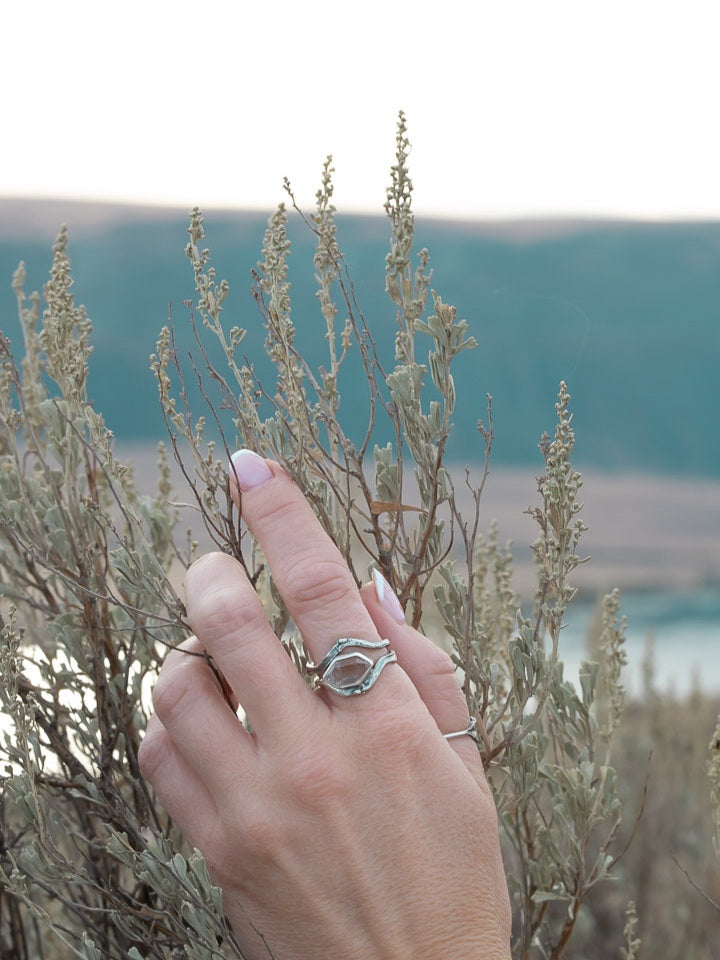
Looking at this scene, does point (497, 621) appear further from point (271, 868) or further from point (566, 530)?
point (271, 868)

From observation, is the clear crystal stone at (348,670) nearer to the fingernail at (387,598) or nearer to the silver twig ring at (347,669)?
the silver twig ring at (347,669)

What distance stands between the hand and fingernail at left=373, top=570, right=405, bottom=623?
0.28ft

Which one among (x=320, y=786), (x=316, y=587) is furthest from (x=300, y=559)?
(x=320, y=786)

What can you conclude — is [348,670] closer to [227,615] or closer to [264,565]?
[227,615]

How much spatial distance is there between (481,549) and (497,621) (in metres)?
0.19

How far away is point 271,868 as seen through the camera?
1.30 meters

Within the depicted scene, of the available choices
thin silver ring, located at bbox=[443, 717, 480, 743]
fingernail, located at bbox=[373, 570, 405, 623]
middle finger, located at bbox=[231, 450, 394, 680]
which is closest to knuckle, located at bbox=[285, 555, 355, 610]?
middle finger, located at bbox=[231, 450, 394, 680]

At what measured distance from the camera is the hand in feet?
4.20

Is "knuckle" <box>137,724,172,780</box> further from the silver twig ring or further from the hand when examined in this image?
the silver twig ring

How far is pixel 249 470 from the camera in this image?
1.37m

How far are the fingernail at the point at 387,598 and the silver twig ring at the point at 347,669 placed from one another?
0.41 feet

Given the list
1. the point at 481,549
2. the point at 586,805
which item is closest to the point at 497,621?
the point at 481,549

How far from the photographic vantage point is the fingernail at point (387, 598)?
141 cm

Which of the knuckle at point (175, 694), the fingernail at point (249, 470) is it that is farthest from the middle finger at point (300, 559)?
the knuckle at point (175, 694)
